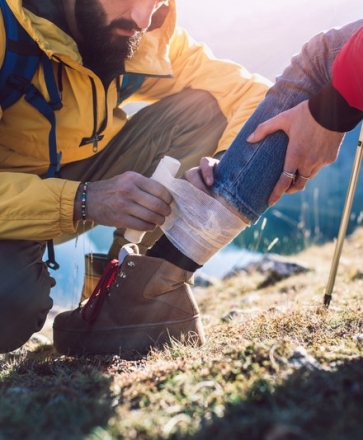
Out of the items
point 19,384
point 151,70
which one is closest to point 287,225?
point 151,70

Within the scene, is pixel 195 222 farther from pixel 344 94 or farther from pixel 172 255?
pixel 344 94

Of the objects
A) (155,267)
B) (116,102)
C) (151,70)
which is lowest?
(155,267)

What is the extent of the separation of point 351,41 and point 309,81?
0.36 m

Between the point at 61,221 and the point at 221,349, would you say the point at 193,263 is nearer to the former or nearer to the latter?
the point at 221,349

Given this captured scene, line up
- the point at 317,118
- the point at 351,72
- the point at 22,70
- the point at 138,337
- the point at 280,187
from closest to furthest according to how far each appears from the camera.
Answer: the point at 351,72
the point at 317,118
the point at 280,187
the point at 138,337
the point at 22,70

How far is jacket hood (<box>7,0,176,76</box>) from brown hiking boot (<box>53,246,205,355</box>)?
3.90ft

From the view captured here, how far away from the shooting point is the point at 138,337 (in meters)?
2.89

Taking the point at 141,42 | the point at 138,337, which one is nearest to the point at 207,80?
the point at 141,42

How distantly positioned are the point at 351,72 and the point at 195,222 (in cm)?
97

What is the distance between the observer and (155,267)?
2842 millimetres

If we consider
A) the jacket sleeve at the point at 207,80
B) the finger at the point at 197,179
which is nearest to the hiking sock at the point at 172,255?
the finger at the point at 197,179

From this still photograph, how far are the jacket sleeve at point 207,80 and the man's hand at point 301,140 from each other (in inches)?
50.0

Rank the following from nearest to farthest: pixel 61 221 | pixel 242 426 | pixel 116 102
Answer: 1. pixel 242 426
2. pixel 61 221
3. pixel 116 102

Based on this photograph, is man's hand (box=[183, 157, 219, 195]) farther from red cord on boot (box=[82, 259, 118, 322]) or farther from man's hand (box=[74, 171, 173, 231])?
red cord on boot (box=[82, 259, 118, 322])
